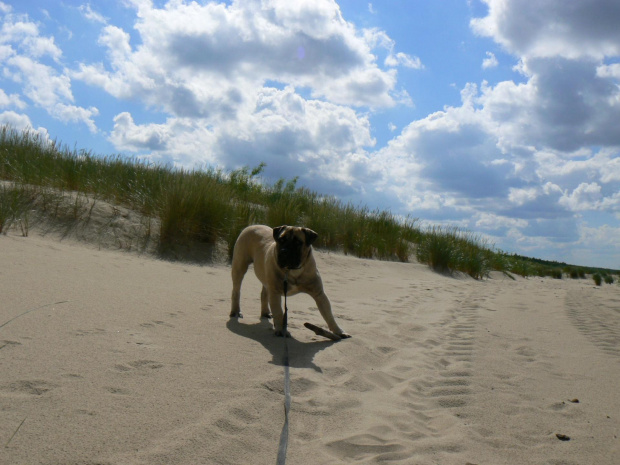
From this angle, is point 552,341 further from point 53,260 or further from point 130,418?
point 53,260

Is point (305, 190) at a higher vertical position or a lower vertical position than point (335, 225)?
higher

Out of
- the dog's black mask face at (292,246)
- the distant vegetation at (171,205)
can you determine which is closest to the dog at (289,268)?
the dog's black mask face at (292,246)

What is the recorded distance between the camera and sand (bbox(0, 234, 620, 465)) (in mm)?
2381

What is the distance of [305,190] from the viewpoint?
16.2 m

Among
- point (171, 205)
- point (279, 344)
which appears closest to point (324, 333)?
point (279, 344)

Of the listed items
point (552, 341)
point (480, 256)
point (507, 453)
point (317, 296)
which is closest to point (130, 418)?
point (507, 453)

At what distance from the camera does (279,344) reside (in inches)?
176

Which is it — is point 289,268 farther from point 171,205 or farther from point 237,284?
point 171,205

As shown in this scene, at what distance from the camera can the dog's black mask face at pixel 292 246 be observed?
440 centimetres

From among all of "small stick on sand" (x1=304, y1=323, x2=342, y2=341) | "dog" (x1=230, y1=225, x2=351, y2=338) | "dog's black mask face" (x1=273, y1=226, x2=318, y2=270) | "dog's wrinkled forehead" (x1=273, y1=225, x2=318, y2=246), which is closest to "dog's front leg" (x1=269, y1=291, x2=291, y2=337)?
"dog" (x1=230, y1=225, x2=351, y2=338)

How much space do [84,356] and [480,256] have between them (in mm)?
15013

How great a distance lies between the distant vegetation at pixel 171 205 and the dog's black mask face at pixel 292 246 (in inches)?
233

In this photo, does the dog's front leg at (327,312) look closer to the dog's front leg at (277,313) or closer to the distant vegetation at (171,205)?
the dog's front leg at (277,313)

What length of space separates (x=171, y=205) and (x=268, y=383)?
7644mm
